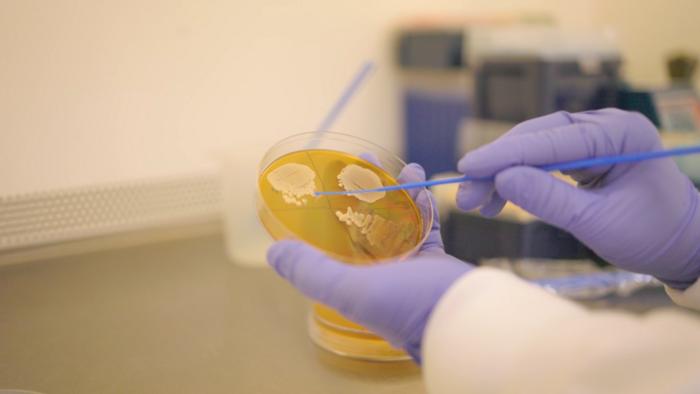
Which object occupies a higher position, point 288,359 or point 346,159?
point 346,159

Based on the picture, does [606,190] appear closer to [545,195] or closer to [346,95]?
[545,195]

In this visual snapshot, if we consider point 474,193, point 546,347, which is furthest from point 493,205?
point 546,347

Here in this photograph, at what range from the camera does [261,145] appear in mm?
1384

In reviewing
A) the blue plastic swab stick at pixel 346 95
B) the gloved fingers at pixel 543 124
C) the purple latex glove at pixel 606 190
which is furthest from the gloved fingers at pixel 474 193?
the blue plastic swab stick at pixel 346 95

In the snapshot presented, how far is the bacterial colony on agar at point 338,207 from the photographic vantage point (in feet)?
2.50

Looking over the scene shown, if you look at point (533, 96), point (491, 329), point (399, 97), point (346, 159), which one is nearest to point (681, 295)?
point (491, 329)

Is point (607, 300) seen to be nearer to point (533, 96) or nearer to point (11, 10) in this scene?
point (533, 96)

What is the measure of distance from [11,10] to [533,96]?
131cm

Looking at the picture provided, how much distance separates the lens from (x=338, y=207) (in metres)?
0.83

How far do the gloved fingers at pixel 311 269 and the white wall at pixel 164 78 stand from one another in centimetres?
73

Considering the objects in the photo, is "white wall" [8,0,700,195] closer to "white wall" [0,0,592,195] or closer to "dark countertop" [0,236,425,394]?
"white wall" [0,0,592,195]

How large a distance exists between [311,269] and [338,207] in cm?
20

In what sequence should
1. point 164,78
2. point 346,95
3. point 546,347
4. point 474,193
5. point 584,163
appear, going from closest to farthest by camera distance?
point 546,347 → point 584,163 → point 474,193 → point 164,78 → point 346,95

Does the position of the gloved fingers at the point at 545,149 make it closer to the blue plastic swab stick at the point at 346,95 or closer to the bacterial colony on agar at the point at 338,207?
the bacterial colony on agar at the point at 338,207
